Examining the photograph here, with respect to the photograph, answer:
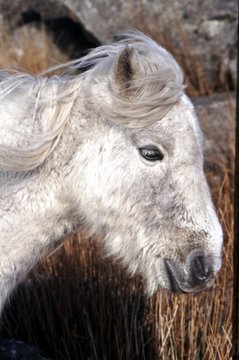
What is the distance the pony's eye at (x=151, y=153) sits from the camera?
2215mm

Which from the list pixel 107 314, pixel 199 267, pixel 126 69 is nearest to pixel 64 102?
pixel 126 69

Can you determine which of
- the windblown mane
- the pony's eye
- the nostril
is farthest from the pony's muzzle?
the windblown mane

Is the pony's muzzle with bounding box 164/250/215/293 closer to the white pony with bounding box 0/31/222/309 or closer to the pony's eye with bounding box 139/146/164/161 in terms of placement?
the white pony with bounding box 0/31/222/309

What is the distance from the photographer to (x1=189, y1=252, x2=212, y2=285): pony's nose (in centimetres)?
223

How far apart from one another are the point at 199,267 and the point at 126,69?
2.06 feet

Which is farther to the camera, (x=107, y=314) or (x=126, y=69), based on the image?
(x=107, y=314)

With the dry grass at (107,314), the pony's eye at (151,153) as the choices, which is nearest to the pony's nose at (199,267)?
the pony's eye at (151,153)

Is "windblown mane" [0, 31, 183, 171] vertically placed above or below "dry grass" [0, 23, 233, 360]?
above

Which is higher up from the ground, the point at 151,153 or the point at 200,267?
the point at 151,153

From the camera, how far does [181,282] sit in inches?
89.5

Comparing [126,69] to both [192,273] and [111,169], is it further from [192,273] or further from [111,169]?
[192,273]

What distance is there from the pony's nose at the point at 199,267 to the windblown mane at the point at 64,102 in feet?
1.41

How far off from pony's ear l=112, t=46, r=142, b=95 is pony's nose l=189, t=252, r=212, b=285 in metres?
0.54

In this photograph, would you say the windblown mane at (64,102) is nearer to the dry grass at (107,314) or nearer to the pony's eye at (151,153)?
the pony's eye at (151,153)
